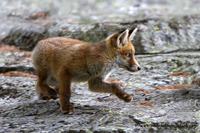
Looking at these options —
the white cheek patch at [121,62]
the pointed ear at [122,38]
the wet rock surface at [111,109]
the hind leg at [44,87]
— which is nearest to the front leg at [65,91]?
the wet rock surface at [111,109]

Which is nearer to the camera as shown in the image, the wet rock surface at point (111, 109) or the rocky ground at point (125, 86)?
the wet rock surface at point (111, 109)

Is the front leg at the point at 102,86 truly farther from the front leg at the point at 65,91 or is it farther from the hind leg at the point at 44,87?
the hind leg at the point at 44,87

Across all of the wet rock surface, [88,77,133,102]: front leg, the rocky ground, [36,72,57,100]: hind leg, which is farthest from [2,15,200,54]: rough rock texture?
[36,72,57,100]: hind leg

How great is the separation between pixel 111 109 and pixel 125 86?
268 cm

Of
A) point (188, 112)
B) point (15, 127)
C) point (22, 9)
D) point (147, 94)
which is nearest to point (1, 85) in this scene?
point (15, 127)

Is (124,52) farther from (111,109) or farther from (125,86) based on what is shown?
(125,86)

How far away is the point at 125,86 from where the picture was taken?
9.50 meters

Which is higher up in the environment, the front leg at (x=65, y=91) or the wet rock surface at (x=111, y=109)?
the front leg at (x=65, y=91)

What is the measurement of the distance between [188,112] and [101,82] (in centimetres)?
269

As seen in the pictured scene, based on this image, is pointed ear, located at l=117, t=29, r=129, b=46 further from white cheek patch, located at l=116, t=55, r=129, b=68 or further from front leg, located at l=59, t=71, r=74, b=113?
front leg, located at l=59, t=71, r=74, b=113

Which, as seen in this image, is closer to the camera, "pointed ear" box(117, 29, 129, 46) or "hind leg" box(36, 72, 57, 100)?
"pointed ear" box(117, 29, 129, 46)

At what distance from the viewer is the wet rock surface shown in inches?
232

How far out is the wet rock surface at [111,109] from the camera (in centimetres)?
589

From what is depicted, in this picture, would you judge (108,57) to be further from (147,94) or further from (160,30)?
(160,30)
